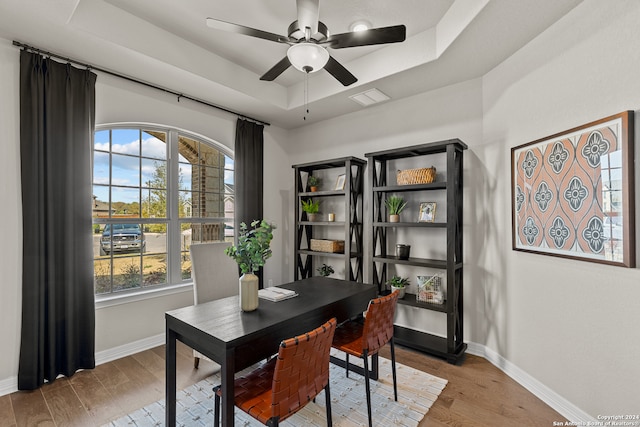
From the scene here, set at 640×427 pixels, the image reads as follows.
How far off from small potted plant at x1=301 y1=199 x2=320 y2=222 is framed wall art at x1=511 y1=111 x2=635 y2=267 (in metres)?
2.25

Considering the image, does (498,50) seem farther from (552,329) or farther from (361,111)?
(552,329)

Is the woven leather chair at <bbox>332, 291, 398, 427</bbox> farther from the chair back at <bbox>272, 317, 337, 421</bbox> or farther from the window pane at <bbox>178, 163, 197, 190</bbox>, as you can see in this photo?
the window pane at <bbox>178, 163, 197, 190</bbox>

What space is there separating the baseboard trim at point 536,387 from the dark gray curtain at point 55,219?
360 centimetres

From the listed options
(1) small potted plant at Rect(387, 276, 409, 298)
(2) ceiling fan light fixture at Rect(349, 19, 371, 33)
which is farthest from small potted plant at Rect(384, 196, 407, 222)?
(2) ceiling fan light fixture at Rect(349, 19, 371, 33)

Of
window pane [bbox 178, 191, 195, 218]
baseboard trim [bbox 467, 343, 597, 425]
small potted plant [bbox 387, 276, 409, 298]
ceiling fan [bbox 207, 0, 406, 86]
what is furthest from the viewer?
window pane [bbox 178, 191, 195, 218]

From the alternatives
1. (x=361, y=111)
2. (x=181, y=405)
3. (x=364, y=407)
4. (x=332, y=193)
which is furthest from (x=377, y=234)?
(x=181, y=405)

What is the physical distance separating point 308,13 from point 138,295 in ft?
9.88

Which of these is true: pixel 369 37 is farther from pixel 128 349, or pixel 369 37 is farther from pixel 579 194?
pixel 128 349

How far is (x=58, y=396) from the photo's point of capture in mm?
2301

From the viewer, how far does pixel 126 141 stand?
3.18 meters

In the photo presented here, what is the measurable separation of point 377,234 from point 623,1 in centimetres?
260

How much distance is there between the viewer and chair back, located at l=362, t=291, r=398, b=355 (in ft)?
6.29

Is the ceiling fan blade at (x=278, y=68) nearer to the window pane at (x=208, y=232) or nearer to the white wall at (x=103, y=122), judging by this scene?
the white wall at (x=103, y=122)

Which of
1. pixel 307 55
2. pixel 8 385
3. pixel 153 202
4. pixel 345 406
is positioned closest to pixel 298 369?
pixel 345 406
